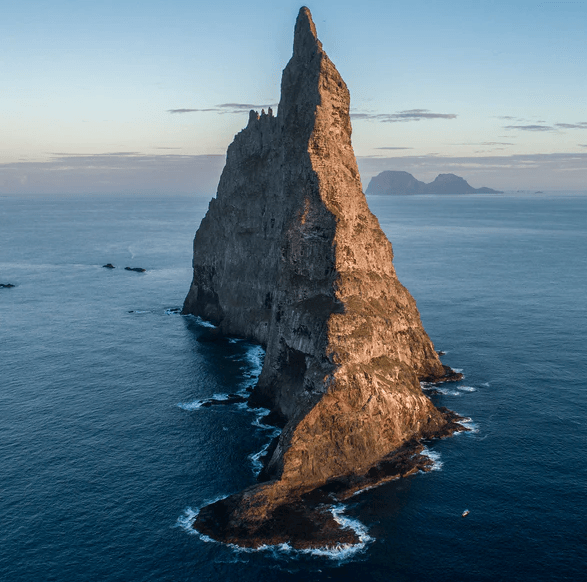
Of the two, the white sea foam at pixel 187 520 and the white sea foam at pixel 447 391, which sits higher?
the white sea foam at pixel 447 391

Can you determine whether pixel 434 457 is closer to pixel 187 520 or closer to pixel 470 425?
pixel 470 425

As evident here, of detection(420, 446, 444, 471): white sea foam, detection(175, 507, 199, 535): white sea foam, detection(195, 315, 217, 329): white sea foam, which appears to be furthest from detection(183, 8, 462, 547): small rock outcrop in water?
detection(195, 315, 217, 329): white sea foam

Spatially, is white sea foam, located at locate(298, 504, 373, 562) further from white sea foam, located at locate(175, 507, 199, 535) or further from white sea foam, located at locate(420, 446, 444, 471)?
white sea foam, located at locate(420, 446, 444, 471)

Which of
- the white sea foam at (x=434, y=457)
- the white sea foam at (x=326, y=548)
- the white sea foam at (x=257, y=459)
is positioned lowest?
the white sea foam at (x=326, y=548)

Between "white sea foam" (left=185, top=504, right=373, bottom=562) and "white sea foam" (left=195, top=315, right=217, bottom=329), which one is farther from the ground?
"white sea foam" (left=195, top=315, right=217, bottom=329)

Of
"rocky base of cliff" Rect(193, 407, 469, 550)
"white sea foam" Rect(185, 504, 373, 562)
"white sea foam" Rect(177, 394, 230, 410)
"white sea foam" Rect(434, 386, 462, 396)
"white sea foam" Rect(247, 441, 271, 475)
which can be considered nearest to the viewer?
"white sea foam" Rect(185, 504, 373, 562)

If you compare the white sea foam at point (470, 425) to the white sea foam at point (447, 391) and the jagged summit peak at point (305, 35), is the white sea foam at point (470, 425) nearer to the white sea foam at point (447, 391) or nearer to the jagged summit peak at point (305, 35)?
the white sea foam at point (447, 391)

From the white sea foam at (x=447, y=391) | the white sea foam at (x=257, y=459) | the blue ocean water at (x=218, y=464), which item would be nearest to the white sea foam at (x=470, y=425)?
the blue ocean water at (x=218, y=464)

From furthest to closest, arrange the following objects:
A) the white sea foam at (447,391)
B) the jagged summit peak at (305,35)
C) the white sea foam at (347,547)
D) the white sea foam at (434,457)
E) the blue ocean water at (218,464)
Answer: the white sea foam at (447,391)
the jagged summit peak at (305,35)
the white sea foam at (434,457)
the white sea foam at (347,547)
the blue ocean water at (218,464)
